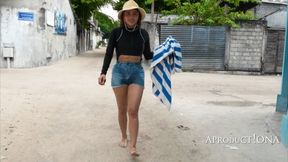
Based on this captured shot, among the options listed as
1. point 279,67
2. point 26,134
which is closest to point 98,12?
point 279,67

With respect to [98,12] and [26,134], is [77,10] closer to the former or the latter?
[98,12]

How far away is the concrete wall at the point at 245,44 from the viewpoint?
16.2m

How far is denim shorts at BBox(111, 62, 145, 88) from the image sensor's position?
4602 mm

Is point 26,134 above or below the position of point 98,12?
below

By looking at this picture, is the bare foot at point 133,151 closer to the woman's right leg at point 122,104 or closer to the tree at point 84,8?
the woman's right leg at point 122,104

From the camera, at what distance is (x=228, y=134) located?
19.0 feet

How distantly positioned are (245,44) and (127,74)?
12.5m

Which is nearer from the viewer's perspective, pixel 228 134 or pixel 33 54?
pixel 228 134

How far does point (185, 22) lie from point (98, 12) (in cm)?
1748

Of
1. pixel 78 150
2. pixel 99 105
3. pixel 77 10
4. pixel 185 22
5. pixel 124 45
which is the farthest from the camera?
pixel 77 10

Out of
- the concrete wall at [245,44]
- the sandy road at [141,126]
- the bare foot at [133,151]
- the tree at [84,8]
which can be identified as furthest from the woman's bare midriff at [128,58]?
the tree at [84,8]

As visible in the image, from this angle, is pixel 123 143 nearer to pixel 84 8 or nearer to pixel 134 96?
pixel 134 96

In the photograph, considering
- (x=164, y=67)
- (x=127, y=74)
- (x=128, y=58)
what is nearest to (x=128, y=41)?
(x=128, y=58)

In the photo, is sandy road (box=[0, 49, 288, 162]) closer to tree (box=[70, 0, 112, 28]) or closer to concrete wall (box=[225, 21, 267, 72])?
concrete wall (box=[225, 21, 267, 72])
